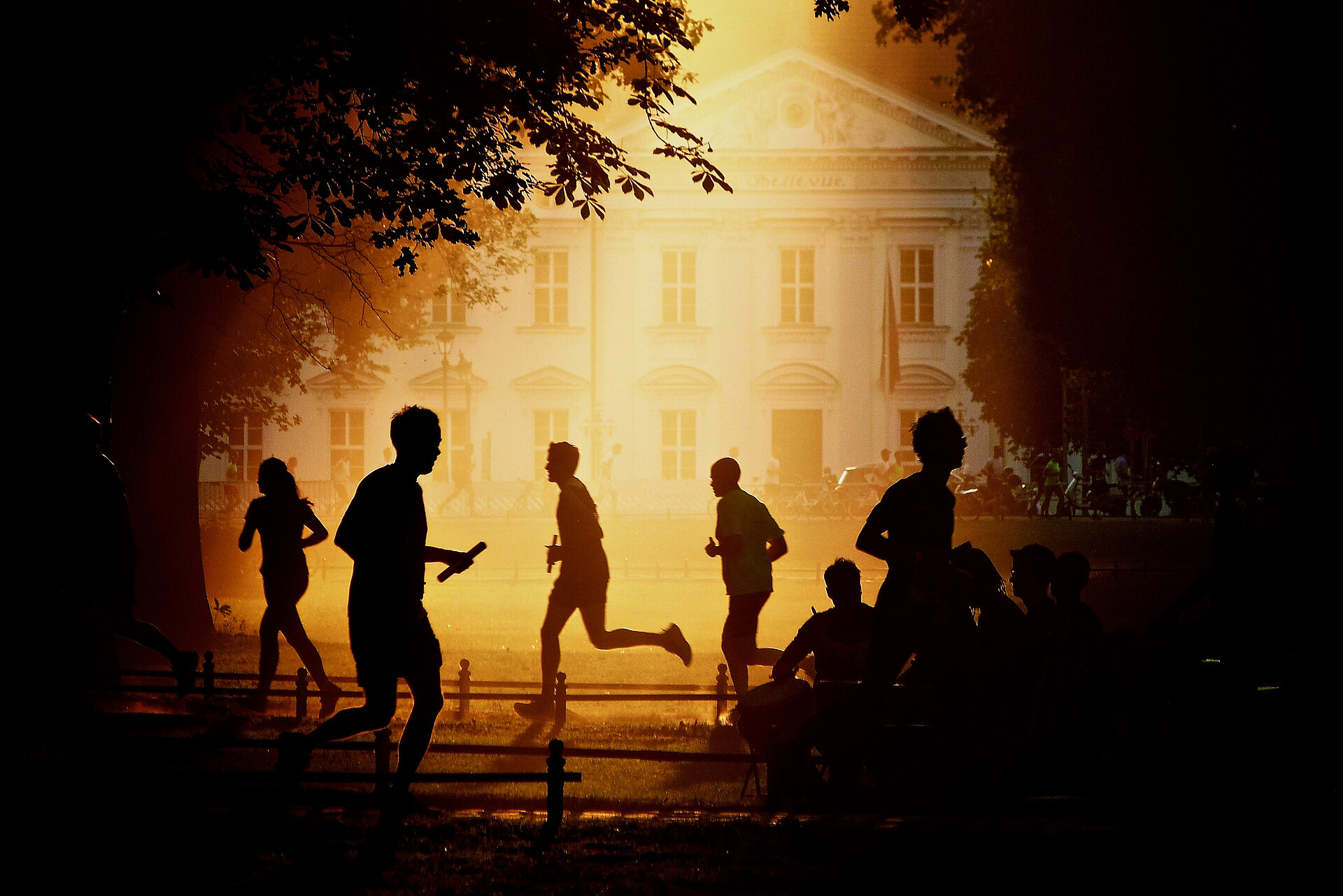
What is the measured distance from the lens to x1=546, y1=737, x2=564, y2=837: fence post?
17.1 feet

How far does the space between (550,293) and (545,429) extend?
4.11m

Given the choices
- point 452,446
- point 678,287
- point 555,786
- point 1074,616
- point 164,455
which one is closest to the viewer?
point 555,786

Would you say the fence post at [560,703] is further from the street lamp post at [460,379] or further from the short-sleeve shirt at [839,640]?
the street lamp post at [460,379]

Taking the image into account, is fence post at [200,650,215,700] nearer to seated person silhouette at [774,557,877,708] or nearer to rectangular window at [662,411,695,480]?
seated person silhouette at [774,557,877,708]

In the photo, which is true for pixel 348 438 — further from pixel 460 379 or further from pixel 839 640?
pixel 839 640

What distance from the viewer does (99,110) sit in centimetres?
779

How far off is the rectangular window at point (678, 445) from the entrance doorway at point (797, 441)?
250 cm

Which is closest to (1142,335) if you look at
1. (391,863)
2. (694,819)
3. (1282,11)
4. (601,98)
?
(1282,11)

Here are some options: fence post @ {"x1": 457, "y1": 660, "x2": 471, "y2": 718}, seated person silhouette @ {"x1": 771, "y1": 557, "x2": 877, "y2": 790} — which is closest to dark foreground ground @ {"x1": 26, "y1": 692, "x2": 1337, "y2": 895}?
seated person silhouette @ {"x1": 771, "y1": 557, "x2": 877, "y2": 790}

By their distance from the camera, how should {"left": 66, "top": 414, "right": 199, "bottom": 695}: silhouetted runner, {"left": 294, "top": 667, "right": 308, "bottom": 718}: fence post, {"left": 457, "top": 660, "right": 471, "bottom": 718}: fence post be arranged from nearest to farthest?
{"left": 66, "top": 414, "right": 199, "bottom": 695}: silhouetted runner
{"left": 294, "top": 667, "right": 308, "bottom": 718}: fence post
{"left": 457, "top": 660, "right": 471, "bottom": 718}: fence post

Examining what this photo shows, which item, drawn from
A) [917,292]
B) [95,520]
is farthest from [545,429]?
[95,520]

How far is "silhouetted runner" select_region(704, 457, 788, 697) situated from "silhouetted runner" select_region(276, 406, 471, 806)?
10.3 ft

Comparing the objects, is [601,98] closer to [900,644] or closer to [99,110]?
[99,110]

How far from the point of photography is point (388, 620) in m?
5.19
